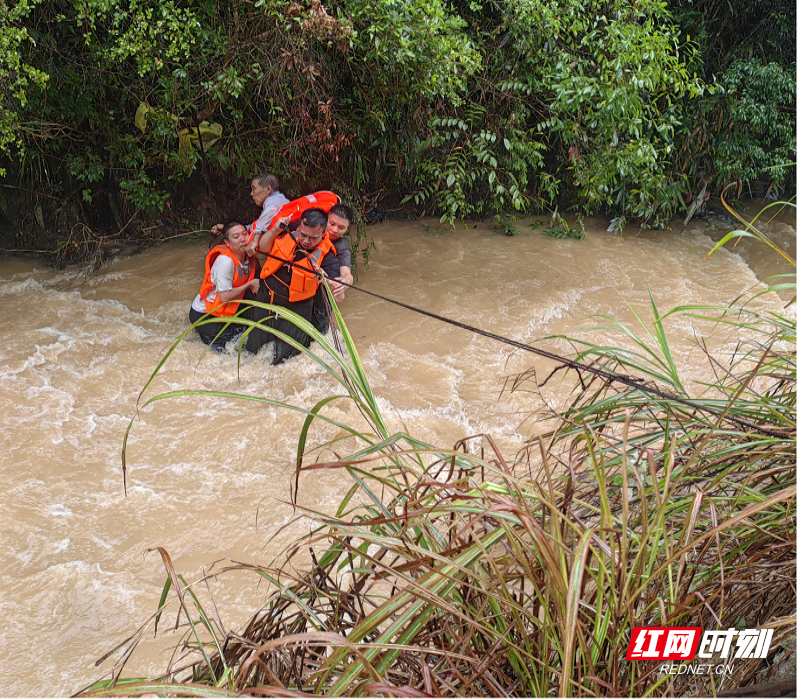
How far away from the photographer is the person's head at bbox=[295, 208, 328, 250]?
12.9 feet

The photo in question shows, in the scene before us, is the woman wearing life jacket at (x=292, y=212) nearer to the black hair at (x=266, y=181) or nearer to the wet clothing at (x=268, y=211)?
the wet clothing at (x=268, y=211)

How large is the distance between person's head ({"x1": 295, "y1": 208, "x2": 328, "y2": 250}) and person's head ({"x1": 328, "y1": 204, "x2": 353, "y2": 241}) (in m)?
0.25

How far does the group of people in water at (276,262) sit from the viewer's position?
4.21m

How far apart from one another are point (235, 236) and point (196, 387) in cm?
108

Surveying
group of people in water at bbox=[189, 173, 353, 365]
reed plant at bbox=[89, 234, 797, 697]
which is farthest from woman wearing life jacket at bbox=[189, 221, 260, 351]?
reed plant at bbox=[89, 234, 797, 697]

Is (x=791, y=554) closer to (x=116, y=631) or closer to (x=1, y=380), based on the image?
(x=116, y=631)

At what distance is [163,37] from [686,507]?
14.7 feet

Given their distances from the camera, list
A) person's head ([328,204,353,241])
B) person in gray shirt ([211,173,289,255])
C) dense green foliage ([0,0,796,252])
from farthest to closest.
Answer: person in gray shirt ([211,173,289,255]) < dense green foliage ([0,0,796,252]) < person's head ([328,204,353,241])

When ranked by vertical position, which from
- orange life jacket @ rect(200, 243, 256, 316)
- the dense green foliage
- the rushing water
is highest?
the dense green foliage

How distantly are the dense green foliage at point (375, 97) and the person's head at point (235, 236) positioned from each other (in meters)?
1.18

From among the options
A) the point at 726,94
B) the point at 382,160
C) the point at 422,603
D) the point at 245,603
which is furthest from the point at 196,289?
the point at 726,94

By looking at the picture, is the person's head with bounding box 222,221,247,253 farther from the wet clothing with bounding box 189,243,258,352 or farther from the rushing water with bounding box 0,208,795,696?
the rushing water with bounding box 0,208,795,696

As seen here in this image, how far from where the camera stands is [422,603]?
1217 mm

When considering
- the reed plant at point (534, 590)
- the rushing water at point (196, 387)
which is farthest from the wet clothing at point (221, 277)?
the reed plant at point (534, 590)
